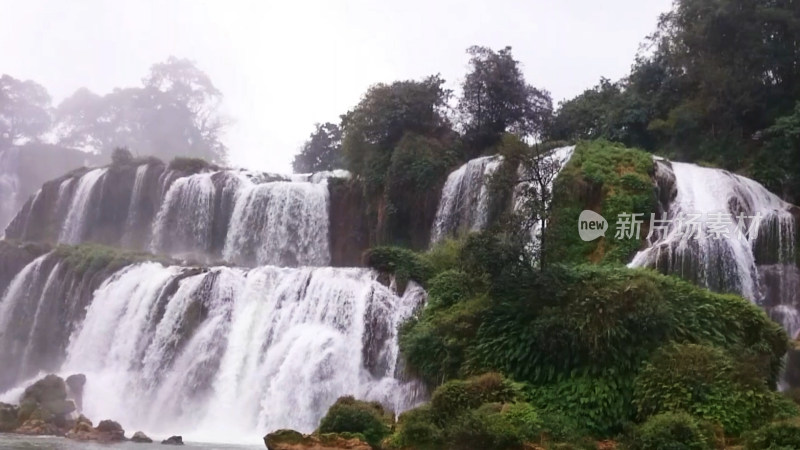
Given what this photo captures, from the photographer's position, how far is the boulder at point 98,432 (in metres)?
19.0

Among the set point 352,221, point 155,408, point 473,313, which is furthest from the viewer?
point 352,221

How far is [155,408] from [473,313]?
9692mm

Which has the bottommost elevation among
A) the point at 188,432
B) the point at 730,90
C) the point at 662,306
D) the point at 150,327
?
the point at 188,432

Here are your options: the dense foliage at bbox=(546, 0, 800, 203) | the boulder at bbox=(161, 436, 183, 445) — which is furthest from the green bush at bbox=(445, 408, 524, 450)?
the dense foliage at bbox=(546, 0, 800, 203)

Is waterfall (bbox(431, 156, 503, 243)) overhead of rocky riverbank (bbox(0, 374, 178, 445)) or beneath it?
overhead

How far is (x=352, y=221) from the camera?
32.8 meters

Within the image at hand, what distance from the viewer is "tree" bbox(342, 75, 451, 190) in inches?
1252

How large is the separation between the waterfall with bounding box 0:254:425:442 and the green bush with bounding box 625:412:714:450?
22.1 ft

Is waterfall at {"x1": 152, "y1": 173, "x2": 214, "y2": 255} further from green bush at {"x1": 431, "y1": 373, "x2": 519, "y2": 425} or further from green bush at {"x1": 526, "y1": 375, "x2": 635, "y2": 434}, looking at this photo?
green bush at {"x1": 526, "y1": 375, "x2": 635, "y2": 434}

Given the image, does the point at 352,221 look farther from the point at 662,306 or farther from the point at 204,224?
the point at 662,306

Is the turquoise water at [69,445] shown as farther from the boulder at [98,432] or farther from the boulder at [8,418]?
the boulder at [8,418]

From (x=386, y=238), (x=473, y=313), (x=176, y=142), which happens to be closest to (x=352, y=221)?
(x=386, y=238)

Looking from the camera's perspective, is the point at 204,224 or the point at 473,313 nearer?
the point at 473,313

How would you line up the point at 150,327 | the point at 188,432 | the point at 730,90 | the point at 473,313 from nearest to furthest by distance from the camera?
the point at 473,313
the point at 188,432
the point at 150,327
the point at 730,90
